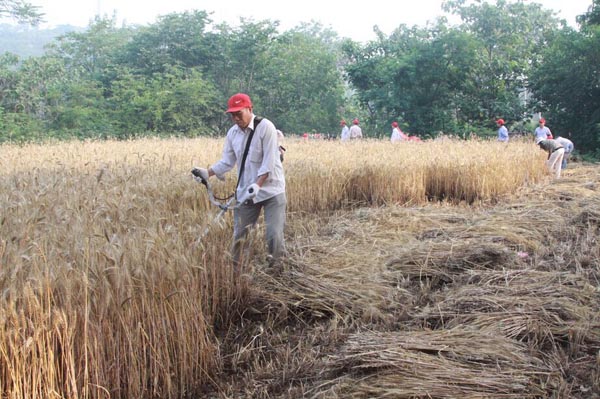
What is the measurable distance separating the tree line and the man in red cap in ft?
47.3

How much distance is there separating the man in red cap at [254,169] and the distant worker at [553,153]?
23.2 feet

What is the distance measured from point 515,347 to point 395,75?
64.6 ft

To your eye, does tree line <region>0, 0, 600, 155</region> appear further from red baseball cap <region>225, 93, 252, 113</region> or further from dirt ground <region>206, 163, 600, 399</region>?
red baseball cap <region>225, 93, 252, 113</region>

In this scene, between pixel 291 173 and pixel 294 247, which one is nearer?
pixel 294 247

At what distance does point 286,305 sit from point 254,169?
107cm

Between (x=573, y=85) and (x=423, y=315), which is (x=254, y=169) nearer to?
(x=423, y=315)

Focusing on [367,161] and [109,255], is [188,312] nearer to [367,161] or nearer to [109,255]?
[109,255]

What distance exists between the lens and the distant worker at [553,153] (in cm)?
955

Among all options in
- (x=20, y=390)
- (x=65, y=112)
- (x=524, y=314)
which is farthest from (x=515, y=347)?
(x=65, y=112)

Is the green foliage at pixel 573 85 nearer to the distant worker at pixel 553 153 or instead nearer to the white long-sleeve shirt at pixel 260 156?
the distant worker at pixel 553 153

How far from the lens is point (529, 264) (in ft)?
14.2

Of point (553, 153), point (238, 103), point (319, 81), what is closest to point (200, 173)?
point (238, 103)

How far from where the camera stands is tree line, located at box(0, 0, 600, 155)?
720 inches

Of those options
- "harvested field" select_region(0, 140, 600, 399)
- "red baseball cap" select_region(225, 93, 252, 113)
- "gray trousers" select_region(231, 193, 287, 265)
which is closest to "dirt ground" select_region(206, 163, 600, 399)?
"harvested field" select_region(0, 140, 600, 399)
